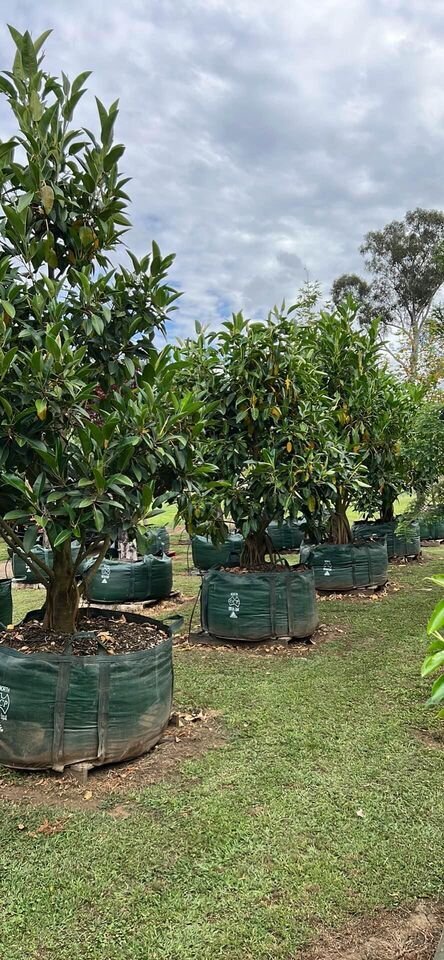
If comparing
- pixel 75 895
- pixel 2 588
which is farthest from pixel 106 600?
pixel 75 895

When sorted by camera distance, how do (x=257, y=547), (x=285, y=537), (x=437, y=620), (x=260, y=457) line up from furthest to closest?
(x=285, y=537) < (x=257, y=547) < (x=260, y=457) < (x=437, y=620)

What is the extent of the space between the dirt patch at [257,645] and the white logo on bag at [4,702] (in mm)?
2541

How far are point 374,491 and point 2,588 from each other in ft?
17.8

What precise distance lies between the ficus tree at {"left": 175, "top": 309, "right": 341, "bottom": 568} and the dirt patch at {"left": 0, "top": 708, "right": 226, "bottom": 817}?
2.09 m

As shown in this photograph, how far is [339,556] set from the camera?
770 centimetres

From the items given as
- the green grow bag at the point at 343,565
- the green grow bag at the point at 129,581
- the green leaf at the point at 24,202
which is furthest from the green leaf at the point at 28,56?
the green grow bag at the point at 343,565

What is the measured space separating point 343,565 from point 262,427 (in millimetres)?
2891

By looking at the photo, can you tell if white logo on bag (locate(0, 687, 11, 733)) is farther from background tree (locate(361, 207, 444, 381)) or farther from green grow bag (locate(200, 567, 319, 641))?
background tree (locate(361, 207, 444, 381))

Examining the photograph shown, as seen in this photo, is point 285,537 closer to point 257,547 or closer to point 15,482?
point 257,547

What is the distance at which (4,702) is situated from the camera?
2.97 m

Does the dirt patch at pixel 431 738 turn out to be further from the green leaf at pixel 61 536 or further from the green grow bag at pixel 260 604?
the green leaf at pixel 61 536

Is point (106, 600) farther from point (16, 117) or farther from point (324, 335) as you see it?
point (16, 117)

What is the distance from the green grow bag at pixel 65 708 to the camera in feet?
9.61

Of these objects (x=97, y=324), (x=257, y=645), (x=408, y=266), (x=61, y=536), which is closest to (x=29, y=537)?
(x=61, y=536)
